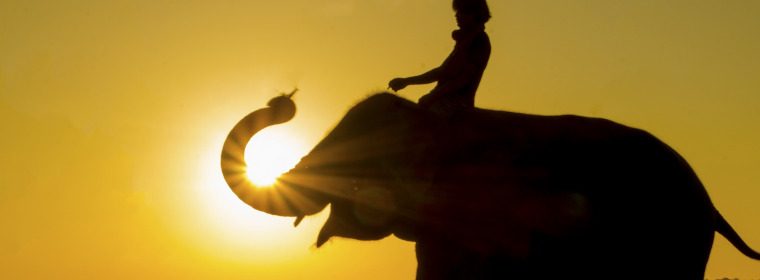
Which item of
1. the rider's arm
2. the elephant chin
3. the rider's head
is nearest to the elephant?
the elephant chin

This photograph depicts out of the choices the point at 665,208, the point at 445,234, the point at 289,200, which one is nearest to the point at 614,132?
the point at 665,208

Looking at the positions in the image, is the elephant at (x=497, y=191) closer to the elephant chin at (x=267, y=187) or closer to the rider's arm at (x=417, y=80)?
the elephant chin at (x=267, y=187)

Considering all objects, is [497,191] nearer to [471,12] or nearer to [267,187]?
[471,12]

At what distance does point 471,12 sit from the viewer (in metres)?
11.7

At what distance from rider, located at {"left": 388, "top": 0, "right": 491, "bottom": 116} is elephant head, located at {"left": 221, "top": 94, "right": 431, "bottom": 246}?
26cm

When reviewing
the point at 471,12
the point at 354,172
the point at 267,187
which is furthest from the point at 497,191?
the point at 267,187

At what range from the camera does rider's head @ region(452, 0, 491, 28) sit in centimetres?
1170

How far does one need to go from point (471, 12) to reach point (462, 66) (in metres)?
0.45

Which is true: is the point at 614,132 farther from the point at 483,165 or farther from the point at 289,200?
the point at 289,200

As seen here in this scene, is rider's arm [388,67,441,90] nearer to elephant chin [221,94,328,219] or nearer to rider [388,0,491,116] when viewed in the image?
rider [388,0,491,116]

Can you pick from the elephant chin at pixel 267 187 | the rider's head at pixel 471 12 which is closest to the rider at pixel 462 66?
the rider's head at pixel 471 12

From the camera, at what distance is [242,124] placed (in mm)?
10914

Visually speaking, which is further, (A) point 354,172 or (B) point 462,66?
(B) point 462,66

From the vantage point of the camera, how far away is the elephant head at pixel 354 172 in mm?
10992
